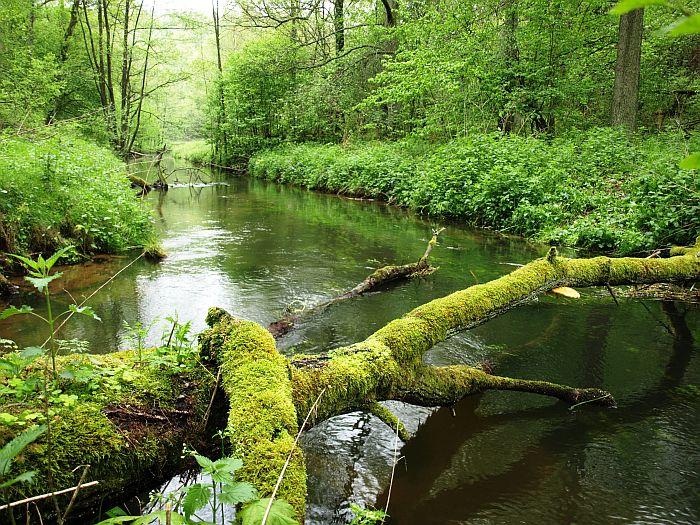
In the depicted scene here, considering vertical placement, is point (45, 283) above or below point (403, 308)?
above

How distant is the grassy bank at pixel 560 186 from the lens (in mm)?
8414

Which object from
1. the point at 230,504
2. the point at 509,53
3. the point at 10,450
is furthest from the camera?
the point at 509,53

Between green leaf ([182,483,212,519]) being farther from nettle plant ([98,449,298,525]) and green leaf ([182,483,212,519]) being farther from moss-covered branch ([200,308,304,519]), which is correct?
moss-covered branch ([200,308,304,519])

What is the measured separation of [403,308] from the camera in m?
6.73

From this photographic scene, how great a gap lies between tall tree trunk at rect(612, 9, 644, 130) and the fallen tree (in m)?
12.3

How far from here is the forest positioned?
2.21m

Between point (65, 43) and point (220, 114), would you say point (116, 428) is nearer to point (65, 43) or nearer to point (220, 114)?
point (65, 43)

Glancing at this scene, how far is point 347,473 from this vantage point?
3424 millimetres

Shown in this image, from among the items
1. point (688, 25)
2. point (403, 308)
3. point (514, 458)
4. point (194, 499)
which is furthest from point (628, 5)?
point (403, 308)

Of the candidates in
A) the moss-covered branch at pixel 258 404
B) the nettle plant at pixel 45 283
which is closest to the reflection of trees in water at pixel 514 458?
the moss-covered branch at pixel 258 404

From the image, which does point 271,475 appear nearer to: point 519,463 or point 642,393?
point 519,463

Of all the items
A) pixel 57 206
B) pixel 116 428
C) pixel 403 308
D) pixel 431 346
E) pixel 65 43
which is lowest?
pixel 403 308

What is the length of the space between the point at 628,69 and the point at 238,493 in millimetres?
15523

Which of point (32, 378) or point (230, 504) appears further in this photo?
point (32, 378)
